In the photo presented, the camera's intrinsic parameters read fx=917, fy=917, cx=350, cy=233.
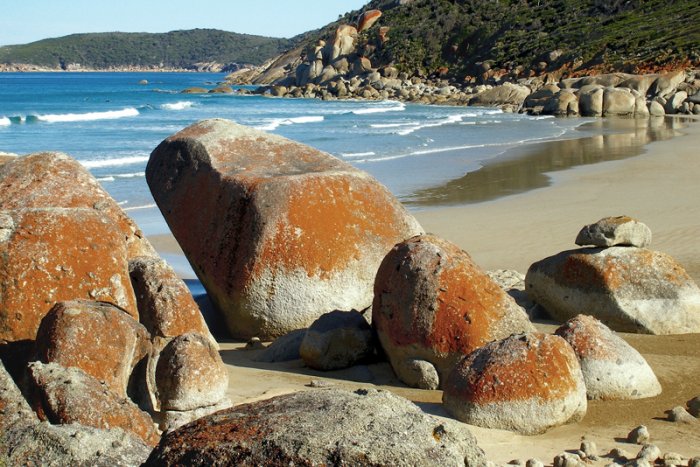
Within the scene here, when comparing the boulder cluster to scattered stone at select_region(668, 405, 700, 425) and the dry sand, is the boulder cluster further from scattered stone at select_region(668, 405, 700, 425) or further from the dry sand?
scattered stone at select_region(668, 405, 700, 425)

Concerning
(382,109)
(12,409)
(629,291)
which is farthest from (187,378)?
(382,109)

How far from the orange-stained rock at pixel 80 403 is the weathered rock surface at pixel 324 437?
1.14 meters

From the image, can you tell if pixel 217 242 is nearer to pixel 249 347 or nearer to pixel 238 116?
pixel 249 347

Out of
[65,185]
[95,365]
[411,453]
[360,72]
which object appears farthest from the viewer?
[360,72]

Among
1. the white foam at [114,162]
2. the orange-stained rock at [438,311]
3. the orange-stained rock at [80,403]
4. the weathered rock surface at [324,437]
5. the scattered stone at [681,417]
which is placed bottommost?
the scattered stone at [681,417]

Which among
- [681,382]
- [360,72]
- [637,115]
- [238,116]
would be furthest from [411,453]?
[360,72]

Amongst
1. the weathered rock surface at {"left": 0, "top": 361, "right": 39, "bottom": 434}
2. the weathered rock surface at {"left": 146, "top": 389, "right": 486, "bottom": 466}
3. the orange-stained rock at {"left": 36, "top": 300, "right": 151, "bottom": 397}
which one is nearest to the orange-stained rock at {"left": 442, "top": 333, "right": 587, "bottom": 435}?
the orange-stained rock at {"left": 36, "top": 300, "right": 151, "bottom": 397}

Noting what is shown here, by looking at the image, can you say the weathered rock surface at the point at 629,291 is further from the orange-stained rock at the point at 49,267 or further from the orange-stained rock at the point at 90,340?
the orange-stained rock at the point at 90,340

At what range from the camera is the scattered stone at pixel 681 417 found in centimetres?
543

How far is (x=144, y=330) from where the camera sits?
5391 mm

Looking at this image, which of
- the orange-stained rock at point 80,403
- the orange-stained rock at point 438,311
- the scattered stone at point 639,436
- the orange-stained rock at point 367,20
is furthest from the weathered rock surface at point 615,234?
the orange-stained rock at point 367,20

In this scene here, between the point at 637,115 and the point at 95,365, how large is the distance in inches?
1459

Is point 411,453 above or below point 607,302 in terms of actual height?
above

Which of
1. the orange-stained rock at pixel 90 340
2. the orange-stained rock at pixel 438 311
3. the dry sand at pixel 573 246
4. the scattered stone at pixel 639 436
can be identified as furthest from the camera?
the orange-stained rock at pixel 438 311
